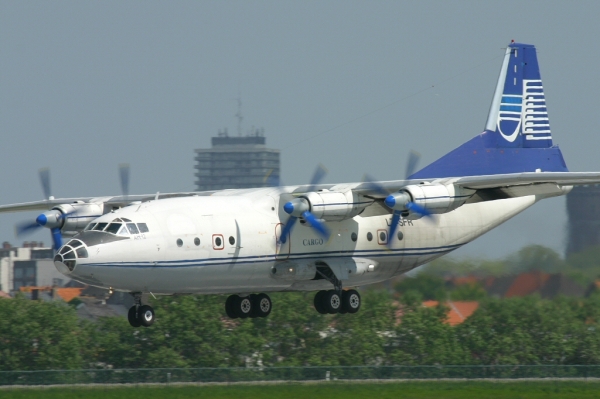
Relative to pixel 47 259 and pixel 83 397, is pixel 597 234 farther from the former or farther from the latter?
pixel 47 259

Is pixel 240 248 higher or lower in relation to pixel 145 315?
higher

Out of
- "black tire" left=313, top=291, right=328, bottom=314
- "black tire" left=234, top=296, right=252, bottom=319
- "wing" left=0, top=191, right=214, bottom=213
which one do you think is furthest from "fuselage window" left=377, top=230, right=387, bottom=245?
"wing" left=0, top=191, right=214, bottom=213

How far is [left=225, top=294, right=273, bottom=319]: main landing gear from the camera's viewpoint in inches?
1257

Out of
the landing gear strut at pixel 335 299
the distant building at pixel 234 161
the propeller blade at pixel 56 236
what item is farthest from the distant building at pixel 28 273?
the landing gear strut at pixel 335 299

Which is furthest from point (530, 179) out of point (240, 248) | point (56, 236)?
point (56, 236)

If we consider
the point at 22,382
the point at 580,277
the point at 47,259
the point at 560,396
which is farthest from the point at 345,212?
the point at 47,259

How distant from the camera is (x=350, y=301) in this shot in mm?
31625

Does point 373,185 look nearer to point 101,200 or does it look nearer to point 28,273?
point 101,200

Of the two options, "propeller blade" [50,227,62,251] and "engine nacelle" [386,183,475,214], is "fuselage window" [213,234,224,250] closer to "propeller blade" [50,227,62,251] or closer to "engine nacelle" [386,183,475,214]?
"engine nacelle" [386,183,475,214]

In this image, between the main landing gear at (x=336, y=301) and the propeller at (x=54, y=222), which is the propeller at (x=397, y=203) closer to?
the main landing gear at (x=336, y=301)

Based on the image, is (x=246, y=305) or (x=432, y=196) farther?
(x=246, y=305)

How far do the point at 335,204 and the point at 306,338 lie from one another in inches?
987

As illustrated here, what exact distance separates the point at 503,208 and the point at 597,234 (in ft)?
45.8

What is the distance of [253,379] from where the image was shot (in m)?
39.2
